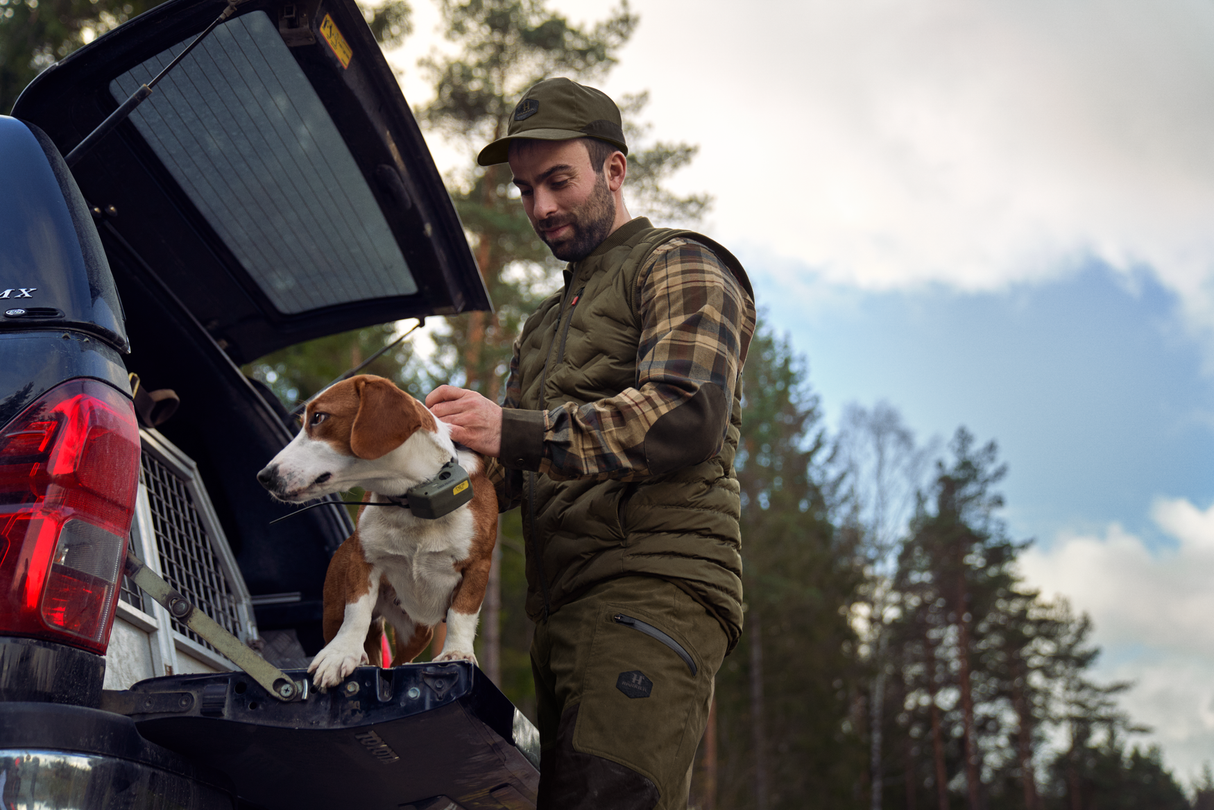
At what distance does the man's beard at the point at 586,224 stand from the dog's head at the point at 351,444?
65 centimetres

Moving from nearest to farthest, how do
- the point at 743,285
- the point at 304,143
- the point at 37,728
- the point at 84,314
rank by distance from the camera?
the point at 37,728, the point at 84,314, the point at 743,285, the point at 304,143

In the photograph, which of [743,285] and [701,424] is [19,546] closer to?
[701,424]

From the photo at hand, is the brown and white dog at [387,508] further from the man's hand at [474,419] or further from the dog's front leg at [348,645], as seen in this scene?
the man's hand at [474,419]

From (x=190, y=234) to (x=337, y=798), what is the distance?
2.04m

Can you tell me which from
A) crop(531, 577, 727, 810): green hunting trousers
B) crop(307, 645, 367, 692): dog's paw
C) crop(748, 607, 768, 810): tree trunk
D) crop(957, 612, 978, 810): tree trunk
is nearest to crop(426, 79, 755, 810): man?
crop(531, 577, 727, 810): green hunting trousers

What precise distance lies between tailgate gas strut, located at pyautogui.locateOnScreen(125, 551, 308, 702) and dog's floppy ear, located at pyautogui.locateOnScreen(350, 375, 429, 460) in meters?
0.61

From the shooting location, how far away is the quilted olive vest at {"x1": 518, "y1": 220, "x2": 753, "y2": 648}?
2322 mm

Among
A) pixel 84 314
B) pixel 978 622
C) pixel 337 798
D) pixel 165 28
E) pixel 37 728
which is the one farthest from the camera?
pixel 978 622

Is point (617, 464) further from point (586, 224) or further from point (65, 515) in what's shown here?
point (65, 515)

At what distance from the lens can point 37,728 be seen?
145 centimetres

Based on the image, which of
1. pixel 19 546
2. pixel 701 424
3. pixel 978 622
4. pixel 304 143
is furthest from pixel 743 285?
pixel 978 622

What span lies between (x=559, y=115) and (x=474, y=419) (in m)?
0.93

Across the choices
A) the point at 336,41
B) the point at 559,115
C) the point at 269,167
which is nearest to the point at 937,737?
the point at 269,167

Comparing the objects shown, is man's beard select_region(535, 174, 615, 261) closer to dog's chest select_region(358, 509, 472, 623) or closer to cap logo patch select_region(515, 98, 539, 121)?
cap logo patch select_region(515, 98, 539, 121)
